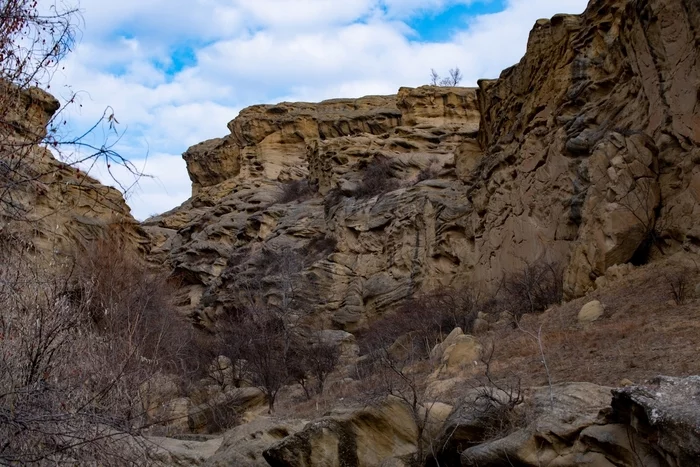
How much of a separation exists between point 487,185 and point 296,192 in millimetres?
19351

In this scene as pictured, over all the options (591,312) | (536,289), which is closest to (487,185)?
(536,289)

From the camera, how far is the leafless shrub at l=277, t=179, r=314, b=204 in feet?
128

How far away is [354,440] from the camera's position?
8.19 meters

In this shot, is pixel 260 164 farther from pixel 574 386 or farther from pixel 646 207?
pixel 574 386

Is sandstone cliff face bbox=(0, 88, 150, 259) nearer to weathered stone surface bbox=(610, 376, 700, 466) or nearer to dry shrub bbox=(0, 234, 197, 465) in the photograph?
dry shrub bbox=(0, 234, 197, 465)

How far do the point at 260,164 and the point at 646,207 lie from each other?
36.9 m

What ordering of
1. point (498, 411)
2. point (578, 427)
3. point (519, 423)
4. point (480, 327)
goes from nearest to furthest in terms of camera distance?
point (578, 427), point (519, 423), point (498, 411), point (480, 327)

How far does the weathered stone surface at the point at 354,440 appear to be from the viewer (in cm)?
801

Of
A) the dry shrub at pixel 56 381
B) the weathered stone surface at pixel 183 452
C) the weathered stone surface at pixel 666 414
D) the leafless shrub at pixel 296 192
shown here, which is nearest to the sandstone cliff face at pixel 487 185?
the leafless shrub at pixel 296 192

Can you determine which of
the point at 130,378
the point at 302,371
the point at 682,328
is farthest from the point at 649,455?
the point at 302,371

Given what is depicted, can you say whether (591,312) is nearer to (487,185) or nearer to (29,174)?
(487,185)

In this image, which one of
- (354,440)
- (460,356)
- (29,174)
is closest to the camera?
(29,174)

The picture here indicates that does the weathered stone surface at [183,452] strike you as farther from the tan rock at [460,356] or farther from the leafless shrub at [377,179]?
the leafless shrub at [377,179]

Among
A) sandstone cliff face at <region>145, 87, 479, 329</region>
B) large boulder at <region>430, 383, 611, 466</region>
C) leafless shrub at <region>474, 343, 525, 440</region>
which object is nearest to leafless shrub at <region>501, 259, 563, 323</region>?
sandstone cliff face at <region>145, 87, 479, 329</region>
